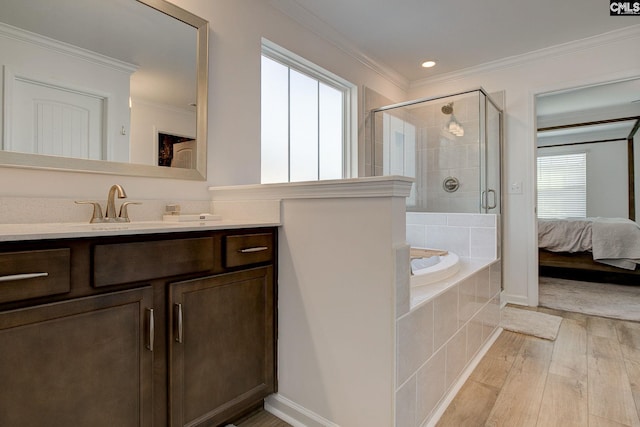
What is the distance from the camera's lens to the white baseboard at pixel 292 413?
4.48 ft

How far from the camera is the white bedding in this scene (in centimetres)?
Result: 381

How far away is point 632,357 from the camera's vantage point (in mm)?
2033

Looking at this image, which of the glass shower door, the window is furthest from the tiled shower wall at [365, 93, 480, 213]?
the window

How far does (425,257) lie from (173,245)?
1842 mm

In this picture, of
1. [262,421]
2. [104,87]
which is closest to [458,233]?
[262,421]

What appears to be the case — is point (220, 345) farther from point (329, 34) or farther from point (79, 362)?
point (329, 34)

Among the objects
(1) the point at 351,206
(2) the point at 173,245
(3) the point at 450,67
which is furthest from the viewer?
(3) the point at 450,67

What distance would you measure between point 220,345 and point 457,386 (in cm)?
121

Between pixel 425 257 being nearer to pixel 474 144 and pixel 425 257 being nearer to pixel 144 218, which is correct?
pixel 474 144

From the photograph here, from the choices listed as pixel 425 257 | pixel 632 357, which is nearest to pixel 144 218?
pixel 425 257

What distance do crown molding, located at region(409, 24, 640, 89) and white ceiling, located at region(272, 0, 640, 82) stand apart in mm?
62

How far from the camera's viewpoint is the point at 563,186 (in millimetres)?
6723

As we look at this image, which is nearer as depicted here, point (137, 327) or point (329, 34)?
point (137, 327)

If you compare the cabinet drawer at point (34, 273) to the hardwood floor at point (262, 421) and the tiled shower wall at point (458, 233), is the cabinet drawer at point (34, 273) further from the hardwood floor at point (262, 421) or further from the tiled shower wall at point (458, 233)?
the tiled shower wall at point (458, 233)
